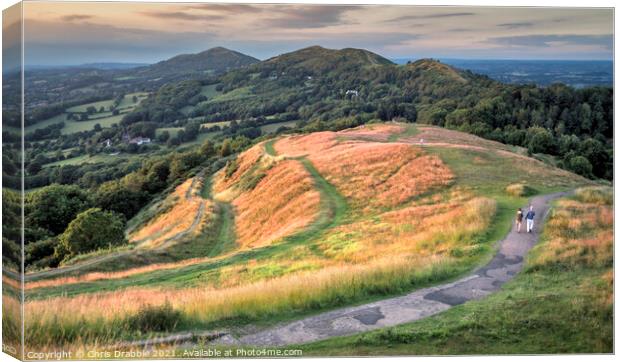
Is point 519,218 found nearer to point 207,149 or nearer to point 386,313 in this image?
point 386,313

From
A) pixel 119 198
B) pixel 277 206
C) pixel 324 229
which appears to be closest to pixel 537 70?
pixel 324 229

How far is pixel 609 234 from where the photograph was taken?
20828 mm

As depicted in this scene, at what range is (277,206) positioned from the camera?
981 inches

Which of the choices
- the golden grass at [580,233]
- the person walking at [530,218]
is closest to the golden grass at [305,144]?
the person walking at [530,218]

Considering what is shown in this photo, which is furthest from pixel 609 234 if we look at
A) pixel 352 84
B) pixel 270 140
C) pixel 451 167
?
pixel 270 140

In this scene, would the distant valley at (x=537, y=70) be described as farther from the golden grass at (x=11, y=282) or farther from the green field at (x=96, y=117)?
the golden grass at (x=11, y=282)

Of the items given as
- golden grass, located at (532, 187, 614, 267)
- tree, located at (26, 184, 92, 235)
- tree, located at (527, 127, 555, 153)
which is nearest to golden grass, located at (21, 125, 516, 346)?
tree, located at (26, 184, 92, 235)

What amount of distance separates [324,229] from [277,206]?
9.33ft

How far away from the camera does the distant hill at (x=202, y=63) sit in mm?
22094

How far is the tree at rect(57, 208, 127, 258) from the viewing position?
2153 cm

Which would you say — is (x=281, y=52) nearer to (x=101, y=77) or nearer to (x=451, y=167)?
(x=101, y=77)

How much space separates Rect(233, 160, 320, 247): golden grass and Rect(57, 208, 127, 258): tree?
14.3 feet

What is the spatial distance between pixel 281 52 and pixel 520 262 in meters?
10.7

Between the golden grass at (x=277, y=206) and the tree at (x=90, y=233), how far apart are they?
435 cm
